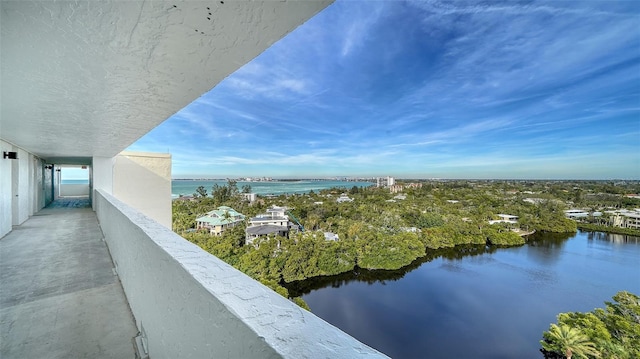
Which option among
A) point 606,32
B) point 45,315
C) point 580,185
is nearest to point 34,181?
point 45,315

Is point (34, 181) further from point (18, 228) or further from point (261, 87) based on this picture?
point (261, 87)

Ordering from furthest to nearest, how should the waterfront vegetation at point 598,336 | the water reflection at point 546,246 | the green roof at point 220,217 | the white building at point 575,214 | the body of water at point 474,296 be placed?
1. the white building at point 575,214
2. the water reflection at point 546,246
3. the green roof at point 220,217
4. the body of water at point 474,296
5. the waterfront vegetation at point 598,336

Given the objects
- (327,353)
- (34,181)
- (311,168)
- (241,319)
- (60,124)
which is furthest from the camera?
(311,168)

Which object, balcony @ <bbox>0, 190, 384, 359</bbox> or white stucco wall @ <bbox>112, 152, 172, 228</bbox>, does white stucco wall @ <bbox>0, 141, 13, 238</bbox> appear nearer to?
balcony @ <bbox>0, 190, 384, 359</bbox>

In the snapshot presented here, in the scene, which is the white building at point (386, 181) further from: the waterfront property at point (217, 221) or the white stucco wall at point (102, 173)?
the white stucco wall at point (102, 173)

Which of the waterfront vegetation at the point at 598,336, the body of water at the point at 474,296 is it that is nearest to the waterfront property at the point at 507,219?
the body of water at the point at 474,296
